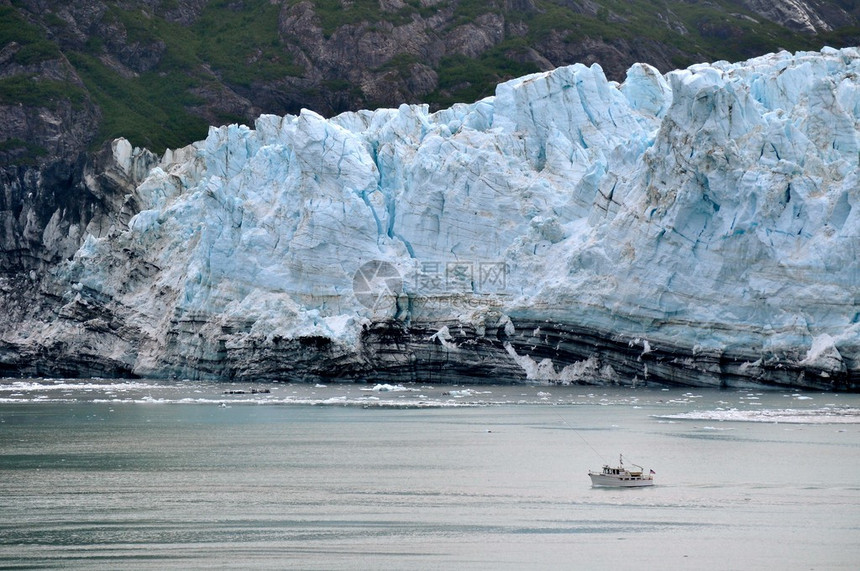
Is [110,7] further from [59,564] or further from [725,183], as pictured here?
[59,564]

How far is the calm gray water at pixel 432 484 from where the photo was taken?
15.7m

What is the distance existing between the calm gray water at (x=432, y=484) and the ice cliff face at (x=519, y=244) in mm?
2664

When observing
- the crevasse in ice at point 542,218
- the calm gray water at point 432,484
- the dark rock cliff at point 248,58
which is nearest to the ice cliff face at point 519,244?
the crevasse in ice at point 542,218

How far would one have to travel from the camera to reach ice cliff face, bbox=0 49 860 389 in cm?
3425

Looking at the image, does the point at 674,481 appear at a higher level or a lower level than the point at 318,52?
lower

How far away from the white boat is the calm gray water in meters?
0.26

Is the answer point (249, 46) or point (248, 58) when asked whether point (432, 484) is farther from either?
point (249, 46)

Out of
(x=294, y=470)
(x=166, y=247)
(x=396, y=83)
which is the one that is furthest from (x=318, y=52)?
(x=294, y=470)

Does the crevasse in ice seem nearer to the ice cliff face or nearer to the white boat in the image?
the ice cliff face

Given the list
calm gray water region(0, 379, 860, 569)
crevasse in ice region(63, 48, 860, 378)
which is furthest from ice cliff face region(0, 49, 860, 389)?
calm gray water region(0, 379, 860, 569)

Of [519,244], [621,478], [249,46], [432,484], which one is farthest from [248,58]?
[621,478]

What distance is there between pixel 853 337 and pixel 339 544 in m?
20.3

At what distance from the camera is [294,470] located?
22.2 m

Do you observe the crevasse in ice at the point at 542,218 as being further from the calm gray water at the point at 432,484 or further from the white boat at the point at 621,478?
the white boat at the point at 621,478
